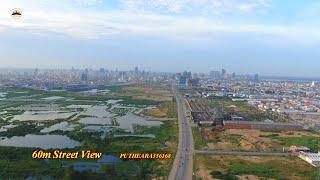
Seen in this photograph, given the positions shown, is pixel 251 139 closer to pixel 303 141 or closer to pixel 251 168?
pixel 303 141

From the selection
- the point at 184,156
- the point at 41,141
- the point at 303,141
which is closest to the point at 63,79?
the point at 41,141

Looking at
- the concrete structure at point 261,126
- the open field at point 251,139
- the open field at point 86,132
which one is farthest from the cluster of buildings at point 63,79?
the open field at point 251,139

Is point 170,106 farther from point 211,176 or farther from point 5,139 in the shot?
point 211,176

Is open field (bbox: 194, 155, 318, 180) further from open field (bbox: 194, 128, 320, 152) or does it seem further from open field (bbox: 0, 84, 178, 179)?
open field (bbox: 194, 128, 320, 152)

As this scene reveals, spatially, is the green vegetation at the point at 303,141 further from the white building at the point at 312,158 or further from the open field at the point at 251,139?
the white building at the point at 312,158

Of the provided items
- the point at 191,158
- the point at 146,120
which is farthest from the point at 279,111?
the point at 191,158

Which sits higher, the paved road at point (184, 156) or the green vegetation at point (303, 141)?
the paved road at point (184, 156)
